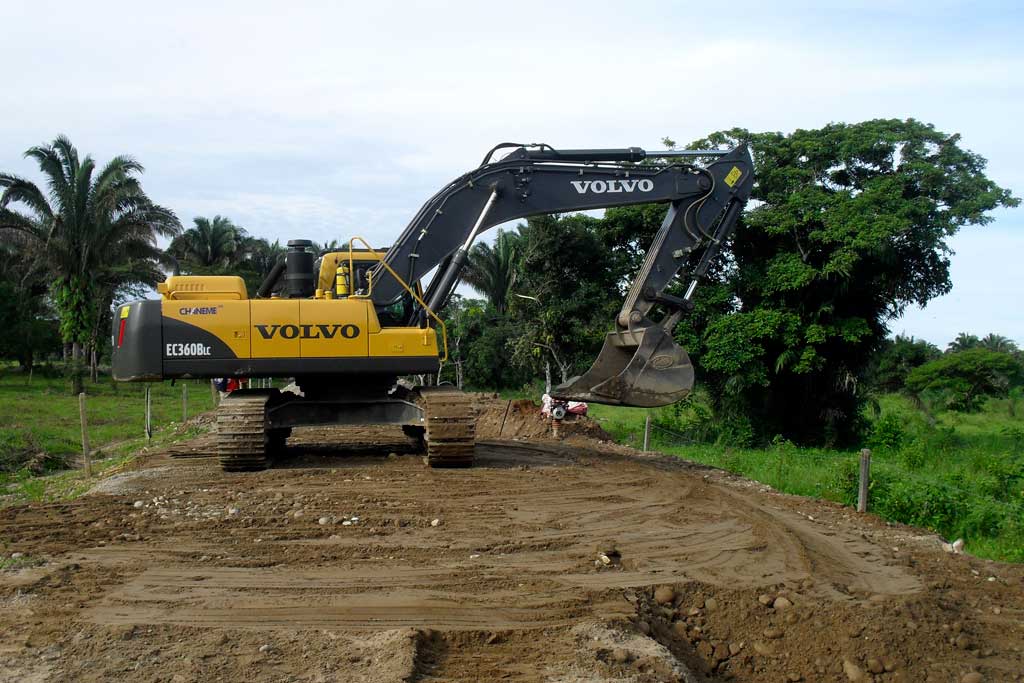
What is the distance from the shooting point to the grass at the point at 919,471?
36.1ft

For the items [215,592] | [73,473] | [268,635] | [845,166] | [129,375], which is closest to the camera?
[268,635]

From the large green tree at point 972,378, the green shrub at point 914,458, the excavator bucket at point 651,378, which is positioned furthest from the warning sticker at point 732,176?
the large green tree at point 972,378

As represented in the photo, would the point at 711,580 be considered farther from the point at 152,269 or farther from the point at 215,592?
the point at 152,269

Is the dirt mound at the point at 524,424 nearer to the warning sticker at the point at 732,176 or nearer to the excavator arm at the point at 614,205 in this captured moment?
the excavator arm at the point at 614,205

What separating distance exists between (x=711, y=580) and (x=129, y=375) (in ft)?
25.2

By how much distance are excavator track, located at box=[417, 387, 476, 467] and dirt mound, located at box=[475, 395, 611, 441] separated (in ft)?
21.9

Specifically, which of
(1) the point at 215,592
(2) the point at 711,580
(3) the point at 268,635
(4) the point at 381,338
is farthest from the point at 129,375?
(2) the point at 711,580

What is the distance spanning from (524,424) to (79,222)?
2162cm

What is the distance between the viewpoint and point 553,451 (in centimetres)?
1536

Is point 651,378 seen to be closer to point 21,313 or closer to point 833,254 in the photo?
point 833,254

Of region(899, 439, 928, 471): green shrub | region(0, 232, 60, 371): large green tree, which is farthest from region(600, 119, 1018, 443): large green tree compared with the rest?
region(0, 232, 60, 371): large green tree

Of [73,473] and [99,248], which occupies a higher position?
[99,248]

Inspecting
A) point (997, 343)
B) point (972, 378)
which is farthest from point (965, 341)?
point (972, 378)

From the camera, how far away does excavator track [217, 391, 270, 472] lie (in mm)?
11758
